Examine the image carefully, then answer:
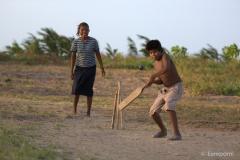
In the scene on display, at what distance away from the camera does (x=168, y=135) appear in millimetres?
10102

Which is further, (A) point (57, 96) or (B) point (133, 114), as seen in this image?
(A) point (57, 96)

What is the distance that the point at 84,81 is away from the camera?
1240cm

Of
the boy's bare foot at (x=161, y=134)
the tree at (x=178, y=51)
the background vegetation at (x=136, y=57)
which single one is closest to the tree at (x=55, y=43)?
the background vegetation at (x=136, y=57)

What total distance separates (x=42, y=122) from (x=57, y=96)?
4.65 metres

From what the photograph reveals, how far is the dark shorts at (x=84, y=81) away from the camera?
12.3 metres

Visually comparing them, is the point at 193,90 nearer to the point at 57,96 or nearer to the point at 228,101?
the point at 228,101

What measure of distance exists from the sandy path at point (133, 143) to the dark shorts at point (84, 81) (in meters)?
1.18

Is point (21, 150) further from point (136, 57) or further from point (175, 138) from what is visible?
point (136, 57)

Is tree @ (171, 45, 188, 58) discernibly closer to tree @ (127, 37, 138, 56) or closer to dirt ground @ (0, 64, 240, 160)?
tree @ (127, 37, 138, 56)

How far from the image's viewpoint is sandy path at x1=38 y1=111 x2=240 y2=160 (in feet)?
27.2

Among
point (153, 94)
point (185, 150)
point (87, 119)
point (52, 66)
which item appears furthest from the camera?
point (52, 66)

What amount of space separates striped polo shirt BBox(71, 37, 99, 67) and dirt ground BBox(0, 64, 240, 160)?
952mm

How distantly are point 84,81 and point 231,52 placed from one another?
45.2 ft

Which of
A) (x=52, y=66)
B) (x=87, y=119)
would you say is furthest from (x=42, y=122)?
(x=52, y=66)
